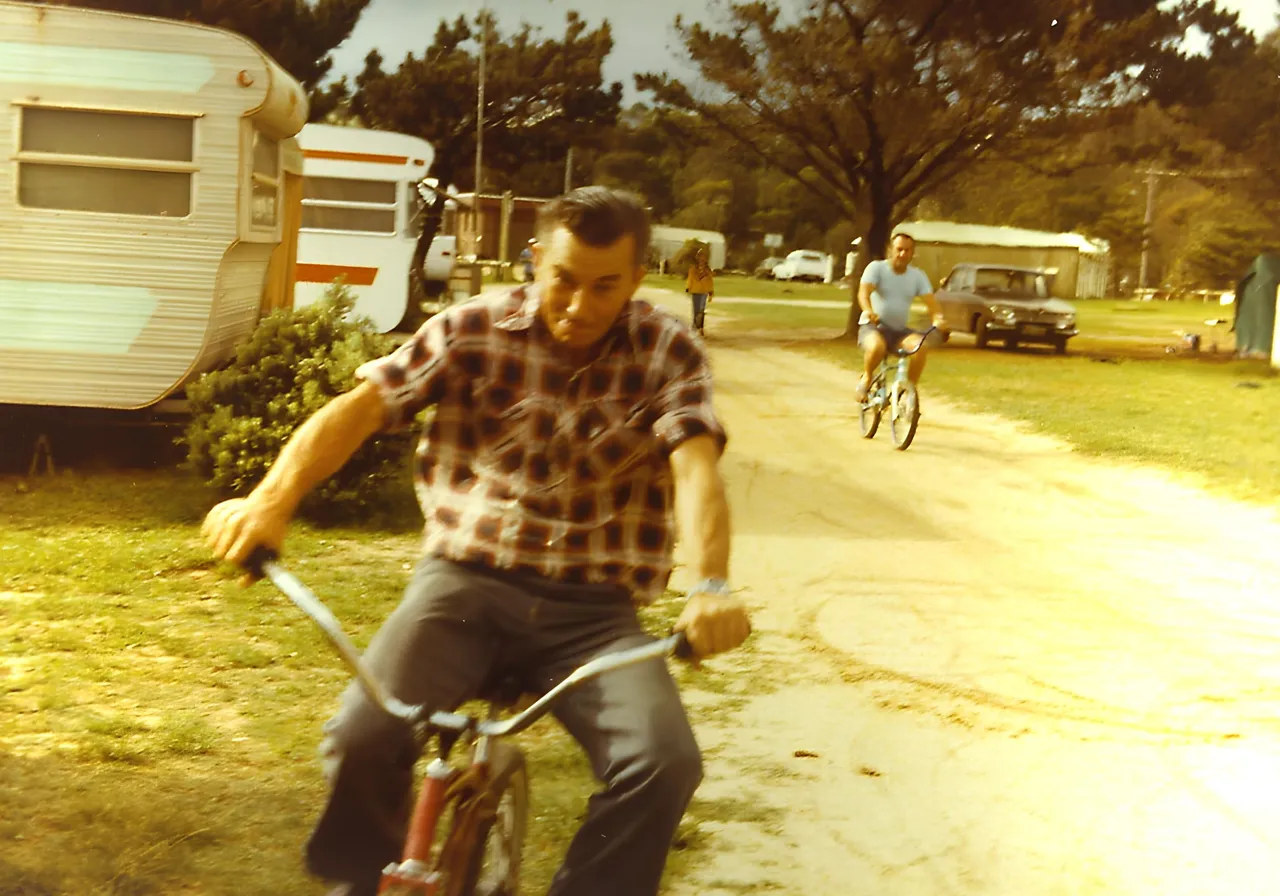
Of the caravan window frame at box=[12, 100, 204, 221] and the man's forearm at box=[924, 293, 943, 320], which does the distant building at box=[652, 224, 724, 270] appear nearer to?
the man's forearm at box=[924, 293, 943, 320]

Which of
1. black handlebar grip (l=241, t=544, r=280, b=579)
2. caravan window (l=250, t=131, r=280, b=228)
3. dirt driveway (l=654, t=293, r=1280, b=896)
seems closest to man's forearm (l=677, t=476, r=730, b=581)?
black handlebar grip (l=241, t=544, r=280, b=579)

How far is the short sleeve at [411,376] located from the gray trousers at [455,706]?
0.37 m

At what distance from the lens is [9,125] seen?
940 cm

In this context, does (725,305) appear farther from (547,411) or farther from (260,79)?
(547,411)

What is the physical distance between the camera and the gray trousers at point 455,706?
2.62 meters

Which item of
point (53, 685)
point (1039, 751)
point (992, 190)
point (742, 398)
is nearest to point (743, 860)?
point (1039, 751)

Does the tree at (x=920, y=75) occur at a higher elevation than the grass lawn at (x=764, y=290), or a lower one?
higher

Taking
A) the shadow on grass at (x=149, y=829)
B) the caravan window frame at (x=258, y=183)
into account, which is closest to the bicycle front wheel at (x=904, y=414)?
the caravan window frame at (x=258, y=183)

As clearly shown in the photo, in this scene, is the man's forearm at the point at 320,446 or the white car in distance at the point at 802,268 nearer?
the man's forearm at the point at 320,446

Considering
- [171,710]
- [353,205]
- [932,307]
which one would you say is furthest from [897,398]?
[353,205]

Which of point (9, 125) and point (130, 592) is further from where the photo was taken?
point (9, 125)

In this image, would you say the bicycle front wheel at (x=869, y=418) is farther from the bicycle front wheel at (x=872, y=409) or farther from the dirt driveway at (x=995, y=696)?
the dirt driveway at (x=995, y=696)

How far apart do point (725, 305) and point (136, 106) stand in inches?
1352

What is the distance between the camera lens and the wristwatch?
2621mm
